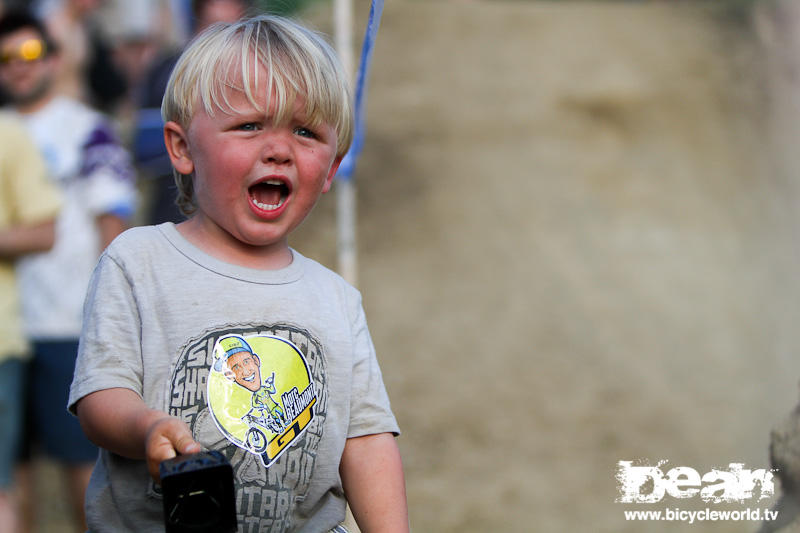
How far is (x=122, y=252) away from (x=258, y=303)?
9.0 inches

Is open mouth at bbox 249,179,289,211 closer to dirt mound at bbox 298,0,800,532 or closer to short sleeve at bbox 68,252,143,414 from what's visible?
short sleeve at bbox 68,252,143,414

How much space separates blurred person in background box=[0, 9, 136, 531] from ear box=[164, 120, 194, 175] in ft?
6.52

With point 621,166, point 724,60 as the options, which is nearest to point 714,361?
point 621,166

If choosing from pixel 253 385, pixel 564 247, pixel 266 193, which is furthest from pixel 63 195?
pixel 564 247

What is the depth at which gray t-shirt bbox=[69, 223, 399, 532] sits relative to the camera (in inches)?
58.0

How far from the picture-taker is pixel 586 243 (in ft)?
27.8

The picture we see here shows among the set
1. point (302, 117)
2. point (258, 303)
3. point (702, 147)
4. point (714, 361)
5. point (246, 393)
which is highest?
point (702, 147)

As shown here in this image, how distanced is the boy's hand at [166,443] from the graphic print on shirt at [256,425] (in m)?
0.15

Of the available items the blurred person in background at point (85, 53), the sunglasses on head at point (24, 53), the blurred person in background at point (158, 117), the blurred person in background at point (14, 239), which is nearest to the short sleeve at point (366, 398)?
the blurred person in background at point (14, 239)

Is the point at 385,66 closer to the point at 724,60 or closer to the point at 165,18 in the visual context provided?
the point at 165,18

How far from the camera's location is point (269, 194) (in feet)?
5.20

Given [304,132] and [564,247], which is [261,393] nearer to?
[304,132]

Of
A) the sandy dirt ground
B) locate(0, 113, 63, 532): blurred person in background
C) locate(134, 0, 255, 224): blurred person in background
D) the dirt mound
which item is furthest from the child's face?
the dirt mound

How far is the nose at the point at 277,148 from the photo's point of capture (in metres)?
1.54
